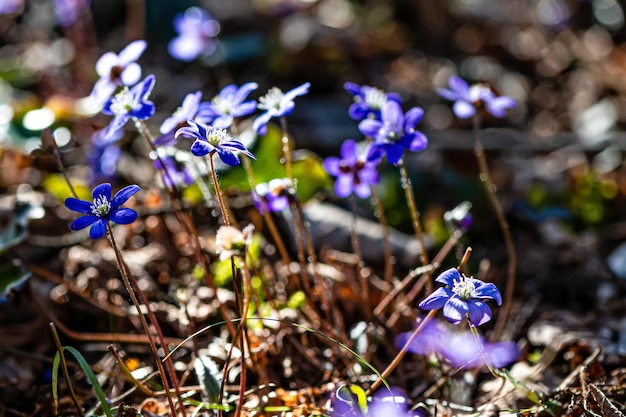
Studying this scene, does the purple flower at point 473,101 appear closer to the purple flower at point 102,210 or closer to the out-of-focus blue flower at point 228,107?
the out-of-focus blue flower at point 228,107

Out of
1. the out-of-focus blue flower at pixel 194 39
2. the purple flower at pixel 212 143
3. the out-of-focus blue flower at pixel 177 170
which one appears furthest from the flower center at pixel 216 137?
the out-of-focus blue flower at pixel 194 39

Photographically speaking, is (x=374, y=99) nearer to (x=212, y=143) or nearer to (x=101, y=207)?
(x=212, y=143)

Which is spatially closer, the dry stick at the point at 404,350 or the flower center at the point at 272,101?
the dry stick at the point at 404,350

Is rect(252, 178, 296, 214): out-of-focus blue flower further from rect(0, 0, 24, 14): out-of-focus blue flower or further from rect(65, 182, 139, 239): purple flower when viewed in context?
rect(0, 0, 24, 14): out-of-focus blue flower

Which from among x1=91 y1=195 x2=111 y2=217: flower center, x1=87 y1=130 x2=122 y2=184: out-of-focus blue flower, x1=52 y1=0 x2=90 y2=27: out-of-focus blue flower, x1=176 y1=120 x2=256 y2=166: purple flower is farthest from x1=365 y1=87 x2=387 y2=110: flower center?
x1=52 y1=0 x2=90 y2=27: out-of-focus blue flower

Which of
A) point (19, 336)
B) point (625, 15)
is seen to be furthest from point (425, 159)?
point (625, 15)

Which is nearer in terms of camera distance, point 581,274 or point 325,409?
point 325,409

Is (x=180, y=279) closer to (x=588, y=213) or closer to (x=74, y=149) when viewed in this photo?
(x=74, y=149)
